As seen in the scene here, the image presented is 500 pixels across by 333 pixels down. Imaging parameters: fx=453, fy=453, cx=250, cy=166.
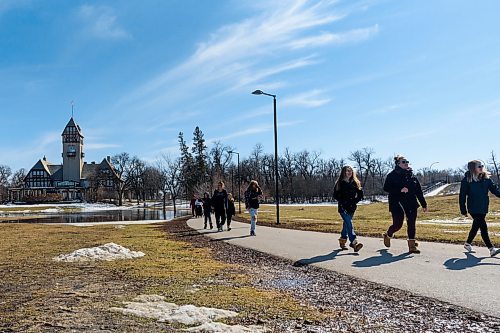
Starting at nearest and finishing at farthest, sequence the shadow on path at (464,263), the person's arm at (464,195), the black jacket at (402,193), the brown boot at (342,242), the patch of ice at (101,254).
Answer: the shadow on path at (464,263)
the person's arm at (464,195)
the black jacket at (402,193)
the patch of ice at (101,254)
the brown boot at (342,242)

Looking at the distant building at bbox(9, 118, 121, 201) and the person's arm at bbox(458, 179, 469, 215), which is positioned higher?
Answer: the distant building at bbox(9, 118, 121, 201)

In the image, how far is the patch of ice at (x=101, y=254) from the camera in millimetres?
10156

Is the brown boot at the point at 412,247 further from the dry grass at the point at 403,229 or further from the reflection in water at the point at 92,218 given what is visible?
the reflection in water at the point at 92,218

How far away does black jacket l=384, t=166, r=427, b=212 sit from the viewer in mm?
9969

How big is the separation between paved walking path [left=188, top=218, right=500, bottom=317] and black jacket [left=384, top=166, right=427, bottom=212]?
1.05 metres

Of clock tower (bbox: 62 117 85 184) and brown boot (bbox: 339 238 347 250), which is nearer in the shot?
brown boot (bbox: 339 238 347 250)

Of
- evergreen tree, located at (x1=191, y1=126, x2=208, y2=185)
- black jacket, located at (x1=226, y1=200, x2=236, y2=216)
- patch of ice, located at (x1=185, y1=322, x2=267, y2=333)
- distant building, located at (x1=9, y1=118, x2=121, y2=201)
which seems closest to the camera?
patch of ice, located at (x1=185, y1=322, x2=267, y2=333)

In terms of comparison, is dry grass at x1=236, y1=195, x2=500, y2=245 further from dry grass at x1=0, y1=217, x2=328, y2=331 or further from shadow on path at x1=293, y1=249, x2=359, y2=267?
dry grass at x1=0, y1=217, x2=328, y2=331

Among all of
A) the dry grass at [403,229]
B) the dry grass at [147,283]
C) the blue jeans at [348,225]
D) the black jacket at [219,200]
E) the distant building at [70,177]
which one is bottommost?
the dry grass at [403,229]

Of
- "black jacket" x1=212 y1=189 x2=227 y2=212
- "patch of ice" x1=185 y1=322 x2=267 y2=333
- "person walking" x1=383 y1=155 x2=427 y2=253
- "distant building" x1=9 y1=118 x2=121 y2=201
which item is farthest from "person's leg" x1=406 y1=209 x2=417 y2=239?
"distant building" x1=9 y1=118 x2=121 y2=201

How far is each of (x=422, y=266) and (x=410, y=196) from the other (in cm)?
219

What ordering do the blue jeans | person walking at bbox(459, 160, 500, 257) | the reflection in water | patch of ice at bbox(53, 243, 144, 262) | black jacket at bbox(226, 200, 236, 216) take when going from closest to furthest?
person walking at bbox(459, 160, 500, 257), patch of ice at bbox(53, 243, 144, 262), the blue jeans, black jacket at bbox(226, 200, 236, 216), the reflection in water

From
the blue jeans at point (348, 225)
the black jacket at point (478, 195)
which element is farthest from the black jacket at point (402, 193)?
the blue jeans at point (348, 225)

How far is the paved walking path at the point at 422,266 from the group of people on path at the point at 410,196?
0.43 m
